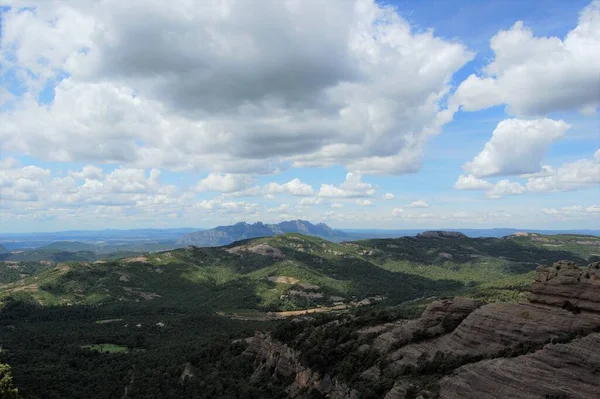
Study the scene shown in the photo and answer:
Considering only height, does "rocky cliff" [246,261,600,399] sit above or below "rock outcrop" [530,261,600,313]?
below

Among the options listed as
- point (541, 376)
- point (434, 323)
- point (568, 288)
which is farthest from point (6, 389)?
point (568, 288)

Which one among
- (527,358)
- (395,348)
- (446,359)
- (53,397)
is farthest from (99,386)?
(527,358)

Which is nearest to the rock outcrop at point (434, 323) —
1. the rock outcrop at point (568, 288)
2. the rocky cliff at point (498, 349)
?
the rocky cliff at point (498, 349)

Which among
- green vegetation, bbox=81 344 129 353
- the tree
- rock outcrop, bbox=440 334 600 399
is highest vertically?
rock outcrop, bbox=440 334 600 399

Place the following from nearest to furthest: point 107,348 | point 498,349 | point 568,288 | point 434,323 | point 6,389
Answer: point 498,349, point 568,288, point 434,323, point 6,389, point 107,348

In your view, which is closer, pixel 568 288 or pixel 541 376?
pixel 541 376

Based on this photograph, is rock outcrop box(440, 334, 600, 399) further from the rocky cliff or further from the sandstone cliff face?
the sandstone cliff face

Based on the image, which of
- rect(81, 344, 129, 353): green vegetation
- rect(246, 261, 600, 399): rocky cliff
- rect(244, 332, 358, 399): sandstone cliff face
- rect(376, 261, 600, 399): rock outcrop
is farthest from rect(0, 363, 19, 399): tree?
rect(81, 344, 129, 353): green vegetation

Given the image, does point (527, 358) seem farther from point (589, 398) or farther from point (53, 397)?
point (53, 397)

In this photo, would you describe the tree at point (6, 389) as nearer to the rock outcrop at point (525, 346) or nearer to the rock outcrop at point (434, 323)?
the rock outcrop at point (525, 346)

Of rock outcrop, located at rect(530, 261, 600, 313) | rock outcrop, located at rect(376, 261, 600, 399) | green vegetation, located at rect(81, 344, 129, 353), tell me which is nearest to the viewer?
rock outcrop, located at rect(376, 261, 600, 399)

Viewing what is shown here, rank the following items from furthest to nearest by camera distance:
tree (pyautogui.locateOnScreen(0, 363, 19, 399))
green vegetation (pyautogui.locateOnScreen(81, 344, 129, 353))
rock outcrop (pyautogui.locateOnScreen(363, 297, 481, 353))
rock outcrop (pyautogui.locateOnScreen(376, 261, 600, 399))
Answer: green vegetation (pyautogui.locateOnScreen(81, 344, 129, 353)) → tree (pyautogui.locateOnScreen(0, 363, 19, 399)) → rock outcrop (pyautogui.locateOnScreen(363, 297, 481, 353)) → rock outcrop (pyautogui.locateOnScreen(376, 261, 600, 399))

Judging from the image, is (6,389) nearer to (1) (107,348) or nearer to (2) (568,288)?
(1) (107,348)

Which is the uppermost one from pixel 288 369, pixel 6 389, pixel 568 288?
→ pixel 568 288
